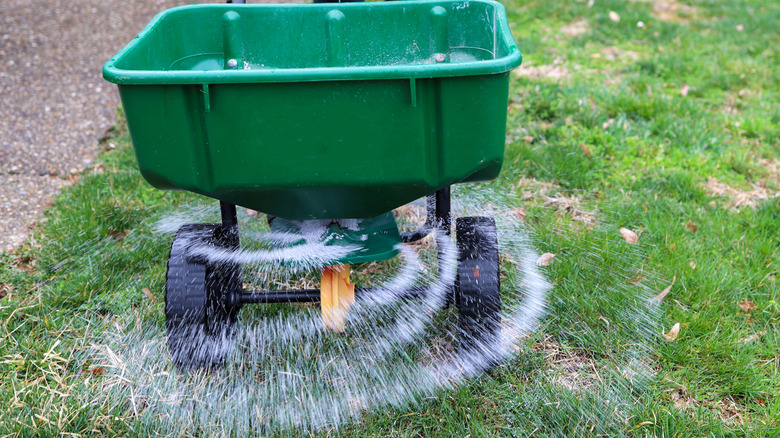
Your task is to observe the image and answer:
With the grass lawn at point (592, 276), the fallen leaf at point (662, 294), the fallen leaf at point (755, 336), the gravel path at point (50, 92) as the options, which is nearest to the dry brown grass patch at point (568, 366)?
the grass lawn at point (592, 276)

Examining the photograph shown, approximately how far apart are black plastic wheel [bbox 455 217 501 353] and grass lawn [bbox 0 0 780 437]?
0.14m

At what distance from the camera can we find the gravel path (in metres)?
3.46

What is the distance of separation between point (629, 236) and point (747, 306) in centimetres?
58

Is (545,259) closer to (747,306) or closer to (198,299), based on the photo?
(747,306)

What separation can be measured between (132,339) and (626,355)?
1.76 meters

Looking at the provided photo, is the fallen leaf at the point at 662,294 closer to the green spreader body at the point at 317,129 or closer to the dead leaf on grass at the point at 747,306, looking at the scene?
the dead leaf on grass at the point at 747,306

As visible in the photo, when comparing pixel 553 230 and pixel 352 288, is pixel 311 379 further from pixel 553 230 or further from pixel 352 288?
pixel 553 230

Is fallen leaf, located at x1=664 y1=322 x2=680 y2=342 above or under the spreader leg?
under

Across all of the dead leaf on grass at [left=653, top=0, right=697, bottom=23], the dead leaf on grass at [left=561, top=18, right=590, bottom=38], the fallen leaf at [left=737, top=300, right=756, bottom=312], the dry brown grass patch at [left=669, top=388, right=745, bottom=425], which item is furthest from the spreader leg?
the dead leaf on grass at [left=653, top=0, right=697, bottom=23]

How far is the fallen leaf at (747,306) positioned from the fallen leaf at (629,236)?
52cm

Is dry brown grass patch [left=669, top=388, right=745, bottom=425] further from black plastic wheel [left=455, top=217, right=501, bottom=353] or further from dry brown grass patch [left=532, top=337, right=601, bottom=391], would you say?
black plastic wheel [left=455, top=217, right=501, bottom=353]

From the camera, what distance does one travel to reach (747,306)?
8.39 feet

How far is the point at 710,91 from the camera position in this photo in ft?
15.0

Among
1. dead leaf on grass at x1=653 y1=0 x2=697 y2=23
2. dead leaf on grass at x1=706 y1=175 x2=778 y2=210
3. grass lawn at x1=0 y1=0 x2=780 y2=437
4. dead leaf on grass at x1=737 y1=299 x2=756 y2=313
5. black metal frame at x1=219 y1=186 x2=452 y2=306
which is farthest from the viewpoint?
dead leaf on grass at x1=653 y1=0 x2=697 y2=23
